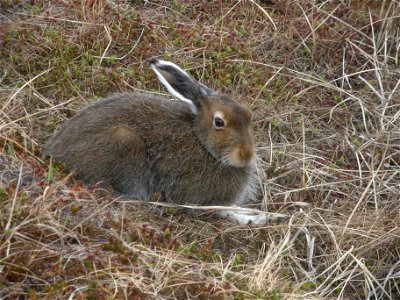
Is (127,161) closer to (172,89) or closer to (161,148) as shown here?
(161,148)

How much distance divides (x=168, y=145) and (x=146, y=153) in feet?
0.61

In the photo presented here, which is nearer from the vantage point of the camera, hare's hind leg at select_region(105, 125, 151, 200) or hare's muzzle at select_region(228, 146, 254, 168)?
hare's hind leg at select_region(105, 125, 151, 200)

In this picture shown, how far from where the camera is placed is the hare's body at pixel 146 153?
249 inches

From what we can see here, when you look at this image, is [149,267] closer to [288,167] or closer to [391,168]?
[288,167]

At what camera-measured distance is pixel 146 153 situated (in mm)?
6496

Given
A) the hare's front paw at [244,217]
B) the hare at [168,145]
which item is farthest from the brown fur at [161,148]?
the hare's front paw at [244,217]

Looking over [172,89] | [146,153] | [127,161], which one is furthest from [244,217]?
[172,89]

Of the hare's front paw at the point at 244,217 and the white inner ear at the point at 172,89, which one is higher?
the white inner ear at the point at 172,89

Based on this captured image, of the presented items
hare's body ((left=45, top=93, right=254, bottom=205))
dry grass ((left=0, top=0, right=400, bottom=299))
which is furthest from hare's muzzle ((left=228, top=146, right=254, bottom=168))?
dry grass ((left=0, top=0, right=400, bottom=299))

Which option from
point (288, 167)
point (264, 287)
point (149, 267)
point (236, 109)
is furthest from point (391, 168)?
point (149, 267)

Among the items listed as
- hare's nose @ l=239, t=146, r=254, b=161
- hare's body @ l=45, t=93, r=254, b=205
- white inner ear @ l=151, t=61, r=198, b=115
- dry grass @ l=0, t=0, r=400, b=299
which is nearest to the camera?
dry grass @ l=0, t=0, r=400, b=299

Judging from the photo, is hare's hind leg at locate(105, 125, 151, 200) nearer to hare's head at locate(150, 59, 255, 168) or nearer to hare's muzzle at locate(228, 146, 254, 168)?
hare's head at locate(150, 59, 255, 168)

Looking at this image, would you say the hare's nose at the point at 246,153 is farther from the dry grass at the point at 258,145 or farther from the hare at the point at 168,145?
the dry grass at the point at 258,145

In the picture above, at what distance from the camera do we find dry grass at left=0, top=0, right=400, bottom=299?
5.08 metres
